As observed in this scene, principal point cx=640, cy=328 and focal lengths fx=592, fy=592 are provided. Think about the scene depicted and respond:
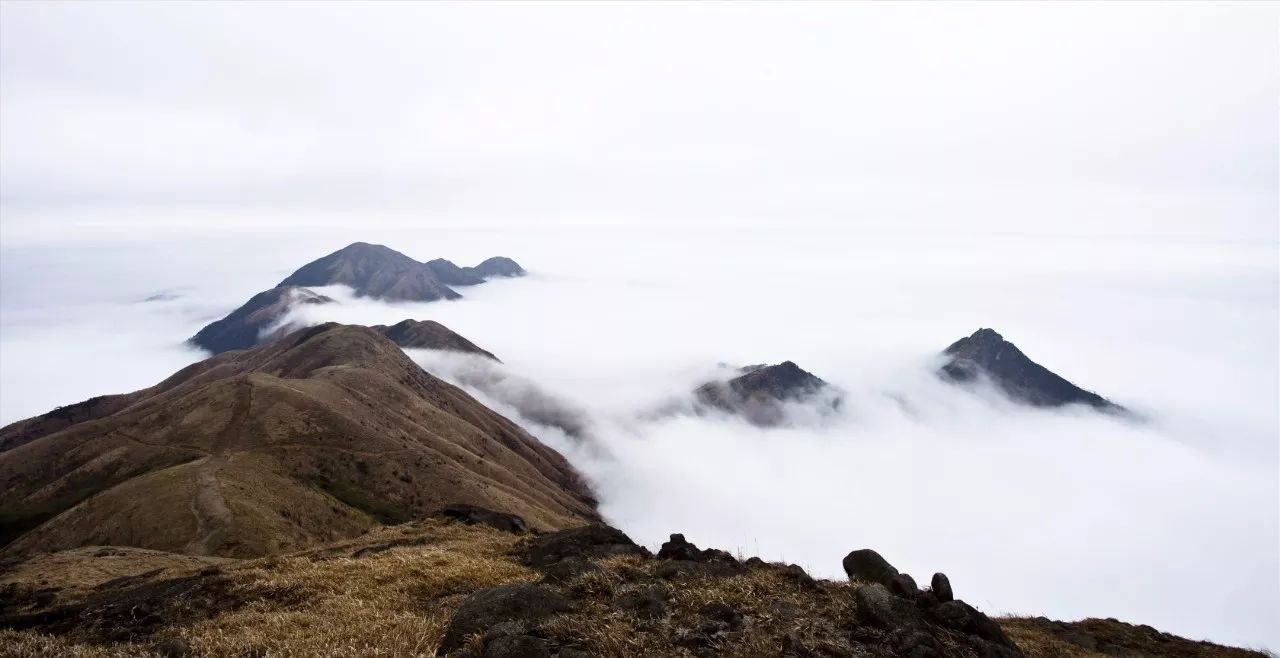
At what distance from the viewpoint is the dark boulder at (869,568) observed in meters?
19.4

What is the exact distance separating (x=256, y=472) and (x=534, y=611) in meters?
72.3

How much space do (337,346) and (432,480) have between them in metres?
97.7

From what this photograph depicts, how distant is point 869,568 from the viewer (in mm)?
20125

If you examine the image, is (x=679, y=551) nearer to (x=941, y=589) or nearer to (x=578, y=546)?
(x=578, y=546)

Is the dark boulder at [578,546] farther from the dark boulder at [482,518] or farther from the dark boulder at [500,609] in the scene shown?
the dark boulder at [482,518]

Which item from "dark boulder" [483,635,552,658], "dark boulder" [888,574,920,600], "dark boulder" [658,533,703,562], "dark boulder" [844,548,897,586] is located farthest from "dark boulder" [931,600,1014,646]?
"dark boulder" [483,635,552,658]

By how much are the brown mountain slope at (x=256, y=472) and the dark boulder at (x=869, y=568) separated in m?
50.7

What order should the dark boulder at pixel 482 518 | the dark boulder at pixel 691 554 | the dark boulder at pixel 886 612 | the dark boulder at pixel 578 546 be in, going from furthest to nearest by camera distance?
the dark boulder at pixel 482 518
the dark boulder at pixel 578 546
the dark boulder at pixel 691 554
the dark boulder at pixel 886 612

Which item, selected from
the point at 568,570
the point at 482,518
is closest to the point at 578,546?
the point at 568,570

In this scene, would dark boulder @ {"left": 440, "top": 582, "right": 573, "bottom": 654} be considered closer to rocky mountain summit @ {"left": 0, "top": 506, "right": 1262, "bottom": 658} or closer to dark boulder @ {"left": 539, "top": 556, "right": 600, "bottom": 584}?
rocky mountain summit @ {"left": 0, "top": 506, "right": 1262, "bottom": 658}

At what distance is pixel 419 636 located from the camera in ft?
42.4

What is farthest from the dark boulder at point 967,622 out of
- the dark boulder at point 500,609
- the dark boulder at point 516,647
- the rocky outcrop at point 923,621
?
the dark boulder at point 516,647

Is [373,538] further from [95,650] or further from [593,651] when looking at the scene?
[593,651]

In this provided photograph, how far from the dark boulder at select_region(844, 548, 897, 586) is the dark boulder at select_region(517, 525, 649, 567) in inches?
283
